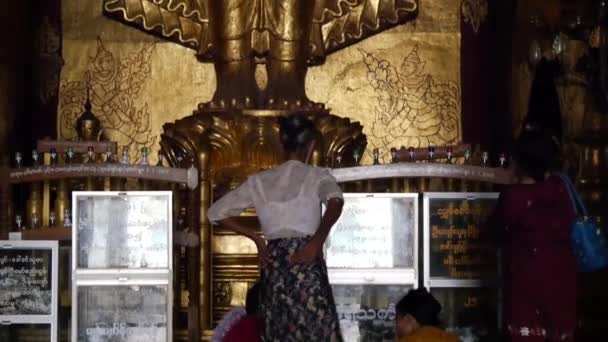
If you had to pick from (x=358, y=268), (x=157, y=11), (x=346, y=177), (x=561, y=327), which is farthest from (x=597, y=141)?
(x=157, y=11)

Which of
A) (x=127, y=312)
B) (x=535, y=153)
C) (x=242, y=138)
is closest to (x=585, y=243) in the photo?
(x=535, y=153)

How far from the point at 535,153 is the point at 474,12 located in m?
4.55

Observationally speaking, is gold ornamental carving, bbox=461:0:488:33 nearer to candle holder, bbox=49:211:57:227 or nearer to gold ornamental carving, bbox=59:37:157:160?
gold ornamental carving, bbox=59:37:157:160

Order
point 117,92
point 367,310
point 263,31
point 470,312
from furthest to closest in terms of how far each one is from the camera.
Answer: point 117,92 < point 263,31 < point 470,312 < point 367,310

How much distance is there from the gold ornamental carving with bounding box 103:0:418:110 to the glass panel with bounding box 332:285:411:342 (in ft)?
10.4

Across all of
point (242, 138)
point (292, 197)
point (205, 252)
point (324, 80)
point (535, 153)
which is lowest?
point (205, 252)

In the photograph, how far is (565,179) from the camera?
4.43m

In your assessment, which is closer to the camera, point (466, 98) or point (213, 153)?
point (213, 153)

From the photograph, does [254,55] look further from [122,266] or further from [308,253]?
[308,253]

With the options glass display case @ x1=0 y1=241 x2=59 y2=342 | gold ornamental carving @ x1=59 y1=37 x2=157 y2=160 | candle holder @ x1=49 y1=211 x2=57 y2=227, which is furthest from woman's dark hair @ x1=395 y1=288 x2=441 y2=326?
gold ornamental carving @ x1=59 y1=37 x2=157 y2=160

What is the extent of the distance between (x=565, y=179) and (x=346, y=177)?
1560 millimetres

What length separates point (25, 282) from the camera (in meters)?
5.46

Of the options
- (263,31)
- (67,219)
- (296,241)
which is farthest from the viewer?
(263,31)

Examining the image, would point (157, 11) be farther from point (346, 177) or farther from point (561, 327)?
point (561, 327)
